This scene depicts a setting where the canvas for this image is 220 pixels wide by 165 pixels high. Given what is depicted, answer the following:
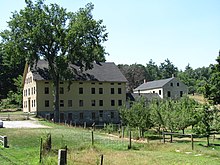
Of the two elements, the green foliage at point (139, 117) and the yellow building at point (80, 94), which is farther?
the yellow building at point (80, 94)

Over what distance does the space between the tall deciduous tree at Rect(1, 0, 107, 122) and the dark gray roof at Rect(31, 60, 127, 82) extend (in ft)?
18.8

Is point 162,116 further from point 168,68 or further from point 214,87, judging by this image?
point 168,68

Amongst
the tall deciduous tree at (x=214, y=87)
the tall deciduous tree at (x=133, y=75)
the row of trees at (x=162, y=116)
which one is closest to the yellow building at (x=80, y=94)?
the row of trees at (x=162, y=116)

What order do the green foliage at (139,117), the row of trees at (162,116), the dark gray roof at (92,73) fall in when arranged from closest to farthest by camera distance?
the row of trees at (162,116) → the green foliage at (139,117) → the dark gray roof at (92,73)

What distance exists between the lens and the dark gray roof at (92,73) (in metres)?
59.8

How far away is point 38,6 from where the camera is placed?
2042 inches

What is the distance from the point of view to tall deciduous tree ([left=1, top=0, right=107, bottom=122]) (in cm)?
5091

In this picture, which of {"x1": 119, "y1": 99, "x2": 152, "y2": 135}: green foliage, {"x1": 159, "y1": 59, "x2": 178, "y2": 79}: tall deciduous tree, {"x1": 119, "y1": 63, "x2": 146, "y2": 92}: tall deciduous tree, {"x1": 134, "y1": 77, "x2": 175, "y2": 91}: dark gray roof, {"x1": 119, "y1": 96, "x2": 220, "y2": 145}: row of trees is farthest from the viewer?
{"x1": 159, "y1": 59, "x2": 178, "y2": 79}: tall deciduous tree

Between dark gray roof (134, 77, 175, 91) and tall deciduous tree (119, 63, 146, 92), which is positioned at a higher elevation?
tall deciduous tree (119, 63, 146, 92)

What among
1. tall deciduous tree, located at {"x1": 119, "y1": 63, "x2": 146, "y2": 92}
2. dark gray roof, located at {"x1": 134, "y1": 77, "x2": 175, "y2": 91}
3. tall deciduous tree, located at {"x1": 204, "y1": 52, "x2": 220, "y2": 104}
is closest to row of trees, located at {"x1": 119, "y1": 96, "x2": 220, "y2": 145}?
tall deciduous tree, located at {"x1": 204, "y1": 52, "x2": 220, "y2": 104}

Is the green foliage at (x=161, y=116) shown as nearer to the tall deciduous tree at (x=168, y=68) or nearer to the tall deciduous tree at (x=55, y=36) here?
the tall deciduous tree at (x=55, y=36)

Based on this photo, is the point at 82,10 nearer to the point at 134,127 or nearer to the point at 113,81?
the point at 113,81

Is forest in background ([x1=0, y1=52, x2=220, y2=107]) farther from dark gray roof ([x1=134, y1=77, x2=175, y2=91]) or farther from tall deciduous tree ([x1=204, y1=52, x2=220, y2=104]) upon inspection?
dark gray roof ([x1=134, y1=77, x2=175, y2=91])

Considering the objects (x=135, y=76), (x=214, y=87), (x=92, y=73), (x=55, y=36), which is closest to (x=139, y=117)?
(x=214, y=87)
